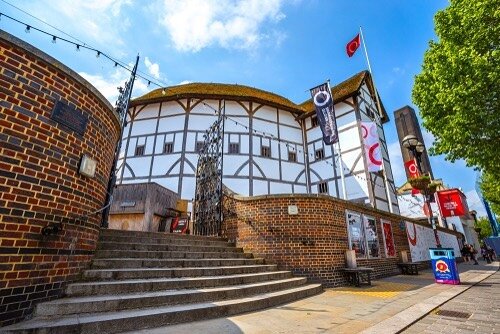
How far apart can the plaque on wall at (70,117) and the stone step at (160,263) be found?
2.17m

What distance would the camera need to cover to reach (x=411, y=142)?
8.32 metres

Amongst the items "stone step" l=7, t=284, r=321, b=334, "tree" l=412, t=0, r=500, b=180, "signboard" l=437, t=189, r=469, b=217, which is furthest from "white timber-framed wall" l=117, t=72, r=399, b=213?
"stone step" l=7, t=284, r=321, b=334

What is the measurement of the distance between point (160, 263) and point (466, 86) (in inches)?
354

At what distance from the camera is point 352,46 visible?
50.0 feet

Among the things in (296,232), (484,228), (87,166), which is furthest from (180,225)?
(484,228)

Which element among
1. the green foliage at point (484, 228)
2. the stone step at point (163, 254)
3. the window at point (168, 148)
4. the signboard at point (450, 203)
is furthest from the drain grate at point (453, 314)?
the green foliage at point (484, 228)

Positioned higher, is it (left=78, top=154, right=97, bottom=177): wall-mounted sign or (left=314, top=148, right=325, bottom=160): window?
(left=314, top=148, right=325, bottom=160): window

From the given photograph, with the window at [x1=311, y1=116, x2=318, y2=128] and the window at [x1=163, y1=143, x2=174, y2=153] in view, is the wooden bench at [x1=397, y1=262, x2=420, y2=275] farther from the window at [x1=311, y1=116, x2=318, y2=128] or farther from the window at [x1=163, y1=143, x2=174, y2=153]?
the window at [x1=163, y1=143, x2=174, y2=153]

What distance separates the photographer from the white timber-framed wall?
627 inches

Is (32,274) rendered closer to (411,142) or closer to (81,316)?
(81,316)

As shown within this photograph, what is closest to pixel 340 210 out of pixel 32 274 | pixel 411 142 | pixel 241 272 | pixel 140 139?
pixel 411 142

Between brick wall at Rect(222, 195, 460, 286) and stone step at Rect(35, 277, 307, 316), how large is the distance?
228 centimetres

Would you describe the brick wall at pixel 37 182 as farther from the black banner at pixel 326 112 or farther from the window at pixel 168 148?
the window at pixel 168 148

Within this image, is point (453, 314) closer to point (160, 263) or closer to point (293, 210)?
point (293, 210)
